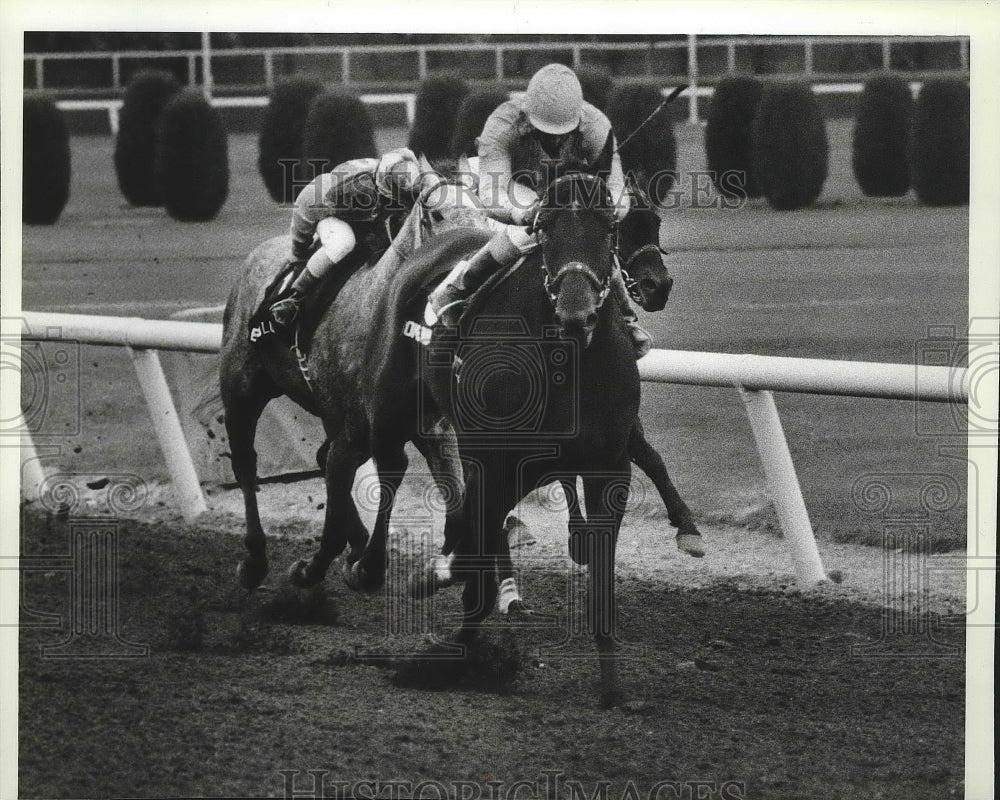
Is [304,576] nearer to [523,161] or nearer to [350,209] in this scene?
[350,209]

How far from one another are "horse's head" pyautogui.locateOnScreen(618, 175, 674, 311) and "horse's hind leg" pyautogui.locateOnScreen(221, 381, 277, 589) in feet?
7.03

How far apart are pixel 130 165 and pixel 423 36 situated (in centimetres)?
173

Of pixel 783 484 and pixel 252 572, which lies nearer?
pixel 783 484

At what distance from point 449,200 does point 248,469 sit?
1.66 metres

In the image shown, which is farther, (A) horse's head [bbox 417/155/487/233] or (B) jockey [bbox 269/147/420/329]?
(B) jockey [bbox 269/147/420/329]

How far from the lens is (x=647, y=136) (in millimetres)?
6711

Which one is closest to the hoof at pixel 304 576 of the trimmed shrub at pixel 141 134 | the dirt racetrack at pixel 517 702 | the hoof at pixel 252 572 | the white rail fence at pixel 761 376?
the dirt racetrack at pixel 517 702

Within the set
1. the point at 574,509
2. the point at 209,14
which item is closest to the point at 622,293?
the point at 574,509

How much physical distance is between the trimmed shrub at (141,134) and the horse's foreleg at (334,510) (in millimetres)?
1431

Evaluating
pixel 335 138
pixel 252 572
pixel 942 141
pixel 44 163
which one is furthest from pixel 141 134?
pixel 942 141

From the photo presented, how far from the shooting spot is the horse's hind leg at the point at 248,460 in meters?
7.26

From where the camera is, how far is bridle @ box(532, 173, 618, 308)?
527 centimetres

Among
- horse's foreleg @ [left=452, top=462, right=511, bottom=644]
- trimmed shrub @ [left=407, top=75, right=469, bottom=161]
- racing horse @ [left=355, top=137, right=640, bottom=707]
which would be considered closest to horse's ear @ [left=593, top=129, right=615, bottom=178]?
racing horse @ [left=355, top=137, right=640, bottom=707]

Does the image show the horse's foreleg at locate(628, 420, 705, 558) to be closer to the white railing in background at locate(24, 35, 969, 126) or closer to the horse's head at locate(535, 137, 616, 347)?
the horse's head at locate(535, 137, 616, 347)
